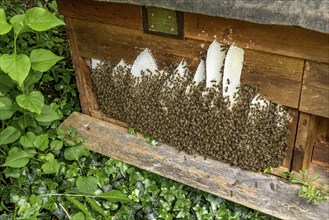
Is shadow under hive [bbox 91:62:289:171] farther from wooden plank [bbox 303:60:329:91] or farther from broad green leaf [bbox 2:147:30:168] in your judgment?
broad green leaf [bbox 2:147:30:168]

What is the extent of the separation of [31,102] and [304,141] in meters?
1.62

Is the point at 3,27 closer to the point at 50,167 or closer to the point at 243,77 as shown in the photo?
the point at 50,167

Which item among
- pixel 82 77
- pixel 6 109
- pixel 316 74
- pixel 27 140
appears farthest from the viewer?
pixel 82 77

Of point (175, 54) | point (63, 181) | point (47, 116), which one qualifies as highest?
point (175, 54)

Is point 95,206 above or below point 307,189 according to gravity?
below

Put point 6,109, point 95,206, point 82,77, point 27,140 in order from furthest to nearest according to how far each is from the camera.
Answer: point 82,77
point 27,140
point 6,109
point 95,206

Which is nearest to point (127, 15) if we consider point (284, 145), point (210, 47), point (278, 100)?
point (210, 47)

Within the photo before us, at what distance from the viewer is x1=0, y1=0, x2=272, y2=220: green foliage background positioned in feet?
9.91

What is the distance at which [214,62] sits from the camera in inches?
109

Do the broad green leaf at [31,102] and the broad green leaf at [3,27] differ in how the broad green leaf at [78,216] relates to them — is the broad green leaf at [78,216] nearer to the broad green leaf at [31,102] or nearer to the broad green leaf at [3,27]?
the broad green leaf at [31,102]

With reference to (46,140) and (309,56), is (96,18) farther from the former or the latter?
(309,56)

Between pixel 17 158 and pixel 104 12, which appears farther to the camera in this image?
Answer: pixel 17 158

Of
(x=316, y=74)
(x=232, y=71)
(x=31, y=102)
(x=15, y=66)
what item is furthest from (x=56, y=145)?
(x=316, y=74)

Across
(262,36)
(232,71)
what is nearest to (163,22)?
(232,71)
